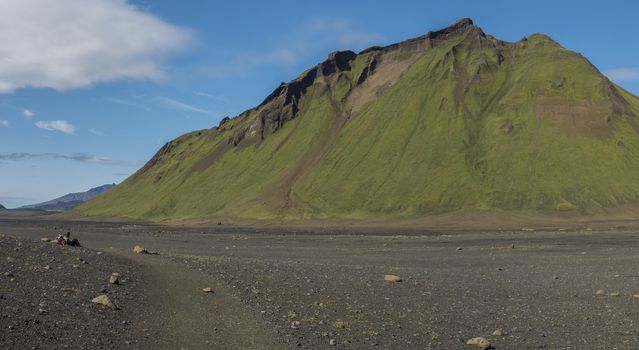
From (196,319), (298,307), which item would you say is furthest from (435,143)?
(196,319)

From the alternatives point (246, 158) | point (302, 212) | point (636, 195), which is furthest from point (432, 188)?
point (246, 158)

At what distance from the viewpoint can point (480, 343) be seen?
576 inches

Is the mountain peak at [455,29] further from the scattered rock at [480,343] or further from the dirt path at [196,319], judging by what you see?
the scattered rock at [480,343]

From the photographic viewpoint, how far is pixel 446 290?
24.5 metres

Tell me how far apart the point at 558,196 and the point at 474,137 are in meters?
31.9

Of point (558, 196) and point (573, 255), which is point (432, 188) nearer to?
point (558, 196)

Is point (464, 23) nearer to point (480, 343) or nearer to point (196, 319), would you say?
point (480, 343)

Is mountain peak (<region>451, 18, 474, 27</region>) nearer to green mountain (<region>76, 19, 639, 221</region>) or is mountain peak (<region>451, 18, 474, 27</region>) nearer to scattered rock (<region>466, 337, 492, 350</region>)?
green mountain (<region>76, 19, 639, 221</region>)

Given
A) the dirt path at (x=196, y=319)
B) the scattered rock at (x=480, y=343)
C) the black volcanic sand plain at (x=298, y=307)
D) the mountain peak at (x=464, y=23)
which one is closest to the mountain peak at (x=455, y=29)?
the mountain peak at (x=464, y=23)

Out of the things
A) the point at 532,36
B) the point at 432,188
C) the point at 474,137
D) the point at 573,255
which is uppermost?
the point at 532,36

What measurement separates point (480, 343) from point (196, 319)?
835cm

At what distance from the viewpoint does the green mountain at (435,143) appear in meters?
122

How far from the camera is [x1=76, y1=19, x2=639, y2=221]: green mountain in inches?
4818

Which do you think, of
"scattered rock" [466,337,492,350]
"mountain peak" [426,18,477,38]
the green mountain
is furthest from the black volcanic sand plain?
"mountain peak" [426,18,477,38]
